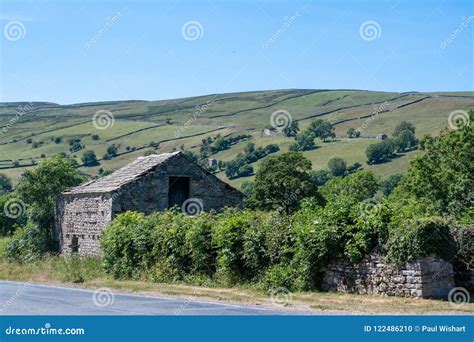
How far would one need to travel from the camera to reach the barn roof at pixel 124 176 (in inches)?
1259

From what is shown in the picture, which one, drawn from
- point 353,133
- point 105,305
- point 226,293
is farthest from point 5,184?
point 105,305

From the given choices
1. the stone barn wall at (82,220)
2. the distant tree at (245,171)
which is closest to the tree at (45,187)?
the stone barn wall at (82,220)

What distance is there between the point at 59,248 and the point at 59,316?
77.9 feet

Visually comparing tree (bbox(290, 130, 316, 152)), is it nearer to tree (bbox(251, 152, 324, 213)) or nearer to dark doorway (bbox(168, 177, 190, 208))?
tree (bbox(251, 152, 324, 213))

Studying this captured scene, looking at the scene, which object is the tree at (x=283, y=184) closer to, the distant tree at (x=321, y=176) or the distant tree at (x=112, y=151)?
the distant tree at (x=321, y=176)

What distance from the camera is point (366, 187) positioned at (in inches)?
3014

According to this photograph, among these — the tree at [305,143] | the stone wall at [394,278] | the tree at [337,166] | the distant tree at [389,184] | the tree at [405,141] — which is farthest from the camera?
the tree at [305,143]

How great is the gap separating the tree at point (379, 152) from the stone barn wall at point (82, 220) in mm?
74579

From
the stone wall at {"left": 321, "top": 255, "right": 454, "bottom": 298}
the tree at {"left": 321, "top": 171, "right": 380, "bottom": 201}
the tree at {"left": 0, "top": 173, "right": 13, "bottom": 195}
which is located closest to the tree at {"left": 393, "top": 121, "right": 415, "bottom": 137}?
the tree at {"left": 321, "top": 171, "right": 380, "bottom": 201}

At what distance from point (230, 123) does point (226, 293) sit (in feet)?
420

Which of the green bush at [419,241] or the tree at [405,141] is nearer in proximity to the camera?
the green bush at [419,241]

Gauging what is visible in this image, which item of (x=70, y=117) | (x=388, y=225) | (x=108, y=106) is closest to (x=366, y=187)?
(x=388, y=225)

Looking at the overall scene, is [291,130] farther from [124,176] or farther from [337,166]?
[124,176]

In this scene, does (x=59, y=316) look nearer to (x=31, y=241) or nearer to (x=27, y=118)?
(x=31, y=241)
